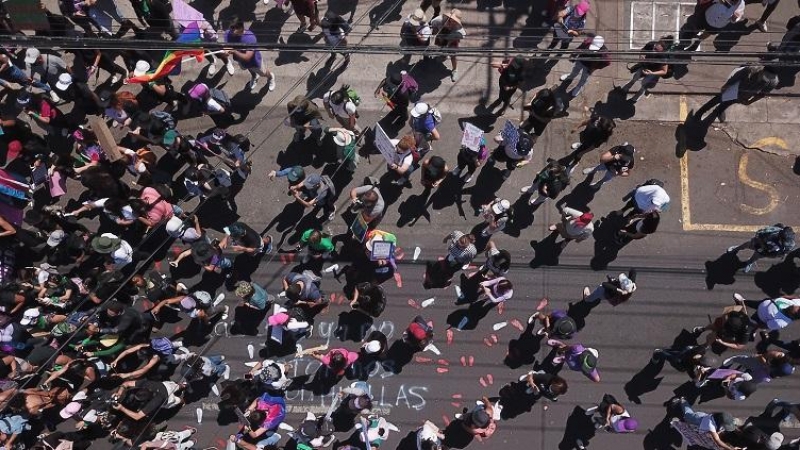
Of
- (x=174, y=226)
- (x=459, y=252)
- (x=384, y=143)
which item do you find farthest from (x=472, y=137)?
(x=174, y=226)

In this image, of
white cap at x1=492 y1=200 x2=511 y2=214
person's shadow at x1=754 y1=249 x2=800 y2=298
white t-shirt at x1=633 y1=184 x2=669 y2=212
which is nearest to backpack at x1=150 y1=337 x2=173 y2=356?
white cap at x1=492 y1=200 x2=511 y2=214

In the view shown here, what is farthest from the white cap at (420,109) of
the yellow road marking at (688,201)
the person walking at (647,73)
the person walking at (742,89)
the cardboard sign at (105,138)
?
the person walking at (742,89)

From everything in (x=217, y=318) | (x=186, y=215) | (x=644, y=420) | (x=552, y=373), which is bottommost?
(x=644, y=420)

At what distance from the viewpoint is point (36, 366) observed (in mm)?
8641

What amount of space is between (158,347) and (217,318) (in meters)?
1.08

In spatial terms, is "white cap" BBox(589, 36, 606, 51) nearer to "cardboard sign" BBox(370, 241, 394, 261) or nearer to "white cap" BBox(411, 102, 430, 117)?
"white cap" BBox(411, 102, 430, 117)

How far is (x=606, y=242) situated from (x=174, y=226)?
7.11 m

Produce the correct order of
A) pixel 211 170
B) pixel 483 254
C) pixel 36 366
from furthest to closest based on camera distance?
pixel 483 254 → pixel 211 170 → pixel 36 366

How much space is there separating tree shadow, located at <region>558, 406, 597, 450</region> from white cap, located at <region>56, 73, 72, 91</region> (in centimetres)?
979

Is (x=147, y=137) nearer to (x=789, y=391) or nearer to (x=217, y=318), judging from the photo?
(x=217, y=318)

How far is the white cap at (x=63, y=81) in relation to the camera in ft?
30.7

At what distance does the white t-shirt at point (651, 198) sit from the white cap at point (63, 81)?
9306mm

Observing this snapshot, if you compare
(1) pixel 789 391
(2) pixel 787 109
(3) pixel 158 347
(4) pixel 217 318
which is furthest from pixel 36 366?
(2) pixel 787 109

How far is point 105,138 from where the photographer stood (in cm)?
880
